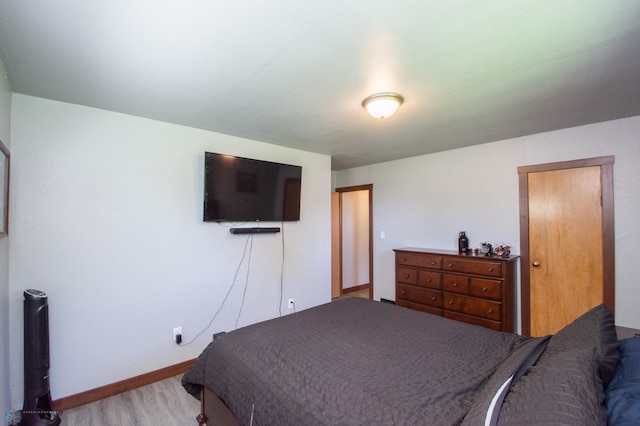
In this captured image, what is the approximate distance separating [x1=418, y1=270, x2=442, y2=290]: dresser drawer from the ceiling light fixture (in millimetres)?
2232

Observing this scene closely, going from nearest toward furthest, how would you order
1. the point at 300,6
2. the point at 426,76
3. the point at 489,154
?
the point at 300,6 → the point at 426,76 → the point at 489,154

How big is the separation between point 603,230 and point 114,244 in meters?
4.53

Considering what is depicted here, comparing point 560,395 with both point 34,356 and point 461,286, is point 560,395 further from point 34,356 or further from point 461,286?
point 34,356

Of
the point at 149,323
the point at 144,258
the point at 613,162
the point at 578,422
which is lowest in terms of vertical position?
the point at 149,323

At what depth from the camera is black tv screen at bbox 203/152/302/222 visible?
2949mm

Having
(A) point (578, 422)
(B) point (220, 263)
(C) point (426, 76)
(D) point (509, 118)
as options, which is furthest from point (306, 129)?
(A) point (578, 422)

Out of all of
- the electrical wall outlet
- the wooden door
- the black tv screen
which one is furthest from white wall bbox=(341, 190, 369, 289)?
the electrical wall outlet

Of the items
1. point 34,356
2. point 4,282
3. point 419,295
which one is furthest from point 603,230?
point 4,282

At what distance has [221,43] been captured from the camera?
153 cm

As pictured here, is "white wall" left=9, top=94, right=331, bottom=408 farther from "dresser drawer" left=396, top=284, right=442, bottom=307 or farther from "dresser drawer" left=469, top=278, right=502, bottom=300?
"dresser drawer" left=469, top=278, right=502, bottom=300

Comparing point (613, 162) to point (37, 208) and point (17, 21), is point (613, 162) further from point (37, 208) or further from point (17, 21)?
point (37, 208)

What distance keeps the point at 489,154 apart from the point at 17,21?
4.15 m

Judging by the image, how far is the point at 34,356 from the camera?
1978mm

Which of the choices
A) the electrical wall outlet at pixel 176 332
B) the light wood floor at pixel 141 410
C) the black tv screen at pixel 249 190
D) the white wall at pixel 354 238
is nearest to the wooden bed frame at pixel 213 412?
the light wood floor at pixel 141 410
